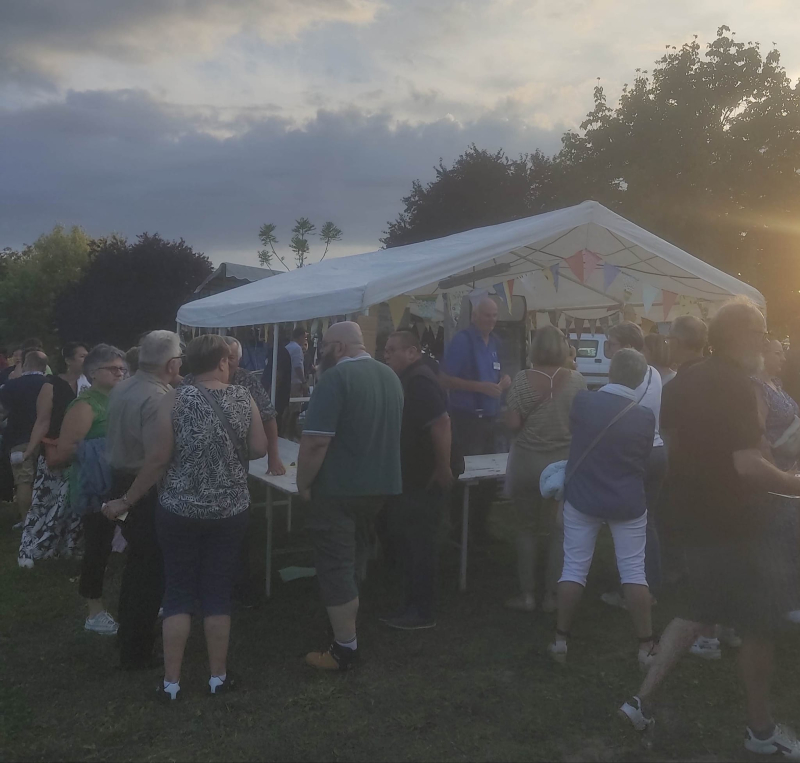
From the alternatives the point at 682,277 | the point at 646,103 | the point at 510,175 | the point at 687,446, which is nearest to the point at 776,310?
the point at 646,103

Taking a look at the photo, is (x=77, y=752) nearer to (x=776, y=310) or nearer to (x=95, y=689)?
(x=95, y=689)

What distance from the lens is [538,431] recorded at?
4023 mm

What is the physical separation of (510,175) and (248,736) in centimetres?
2443

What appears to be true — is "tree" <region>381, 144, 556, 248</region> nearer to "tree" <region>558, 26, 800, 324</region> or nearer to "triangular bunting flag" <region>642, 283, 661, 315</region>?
"tree" <region>558, 26, 800, 324</region>

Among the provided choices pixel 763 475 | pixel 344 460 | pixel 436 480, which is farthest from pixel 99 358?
pixel 763 475

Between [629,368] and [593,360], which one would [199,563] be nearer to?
[629,368]

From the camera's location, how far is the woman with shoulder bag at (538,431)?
3939 mm

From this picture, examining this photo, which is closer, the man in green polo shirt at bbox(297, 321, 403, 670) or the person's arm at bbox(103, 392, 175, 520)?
the person's arm at bbox(103, 392, 175, 520)

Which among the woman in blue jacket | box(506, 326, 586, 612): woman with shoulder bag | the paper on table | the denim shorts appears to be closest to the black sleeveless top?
the paper on table

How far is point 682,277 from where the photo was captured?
22.5ft

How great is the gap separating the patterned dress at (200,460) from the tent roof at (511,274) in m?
2.20

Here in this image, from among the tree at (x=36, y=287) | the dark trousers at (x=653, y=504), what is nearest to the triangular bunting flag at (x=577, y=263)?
the dark trousers at (x=653, y=504)

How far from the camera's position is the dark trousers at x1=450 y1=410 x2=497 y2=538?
5.26 m

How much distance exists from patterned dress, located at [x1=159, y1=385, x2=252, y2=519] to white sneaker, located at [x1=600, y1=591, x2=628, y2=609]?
2484 mm
